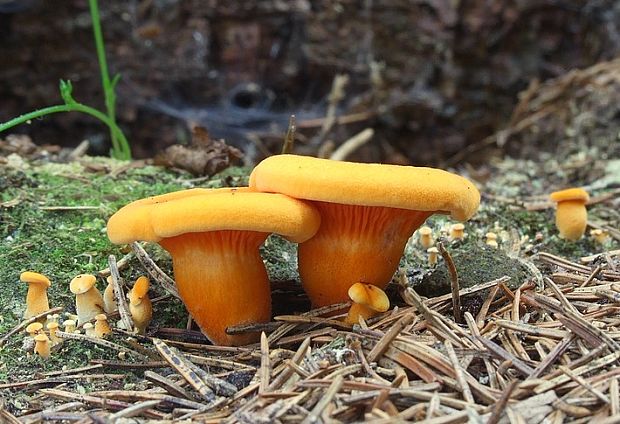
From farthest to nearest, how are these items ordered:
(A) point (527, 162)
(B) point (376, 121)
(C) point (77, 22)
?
(B) point (376, 121) → (C) point (77, 22) → (A) point (527, 162)

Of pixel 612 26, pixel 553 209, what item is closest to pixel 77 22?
pixel 553 209

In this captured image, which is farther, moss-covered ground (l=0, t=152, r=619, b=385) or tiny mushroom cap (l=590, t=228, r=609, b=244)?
tiny mushroom cap (l=590, t=228, r=609, b=244)

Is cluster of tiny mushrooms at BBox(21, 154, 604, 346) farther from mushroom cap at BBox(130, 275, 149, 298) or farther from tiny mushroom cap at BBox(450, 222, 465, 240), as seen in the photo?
tiny mushroom cap at BBox(450, 222, 465, 240)

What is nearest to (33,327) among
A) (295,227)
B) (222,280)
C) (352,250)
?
(222,280)

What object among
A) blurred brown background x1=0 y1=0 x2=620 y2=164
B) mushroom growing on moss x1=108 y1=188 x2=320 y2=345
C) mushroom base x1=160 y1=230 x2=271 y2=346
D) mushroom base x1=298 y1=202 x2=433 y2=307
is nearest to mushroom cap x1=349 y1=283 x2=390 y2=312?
mushroom base x1=298 y1=202 x2=433 y2=307

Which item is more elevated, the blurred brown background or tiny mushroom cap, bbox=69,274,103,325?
the blurred brown background

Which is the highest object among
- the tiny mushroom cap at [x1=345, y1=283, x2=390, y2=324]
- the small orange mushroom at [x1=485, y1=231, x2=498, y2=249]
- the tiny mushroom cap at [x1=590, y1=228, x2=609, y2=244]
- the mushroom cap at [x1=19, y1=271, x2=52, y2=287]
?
the mushroom cap at [x1=19, y1=271, x2=52, y2=287]

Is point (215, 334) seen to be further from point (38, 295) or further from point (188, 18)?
point (188, 18)

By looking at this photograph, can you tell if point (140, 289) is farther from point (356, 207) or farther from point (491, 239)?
point (491, 239)

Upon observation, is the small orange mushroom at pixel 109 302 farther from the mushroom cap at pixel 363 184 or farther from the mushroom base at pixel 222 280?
the mushroom cap at pixel 363 184
